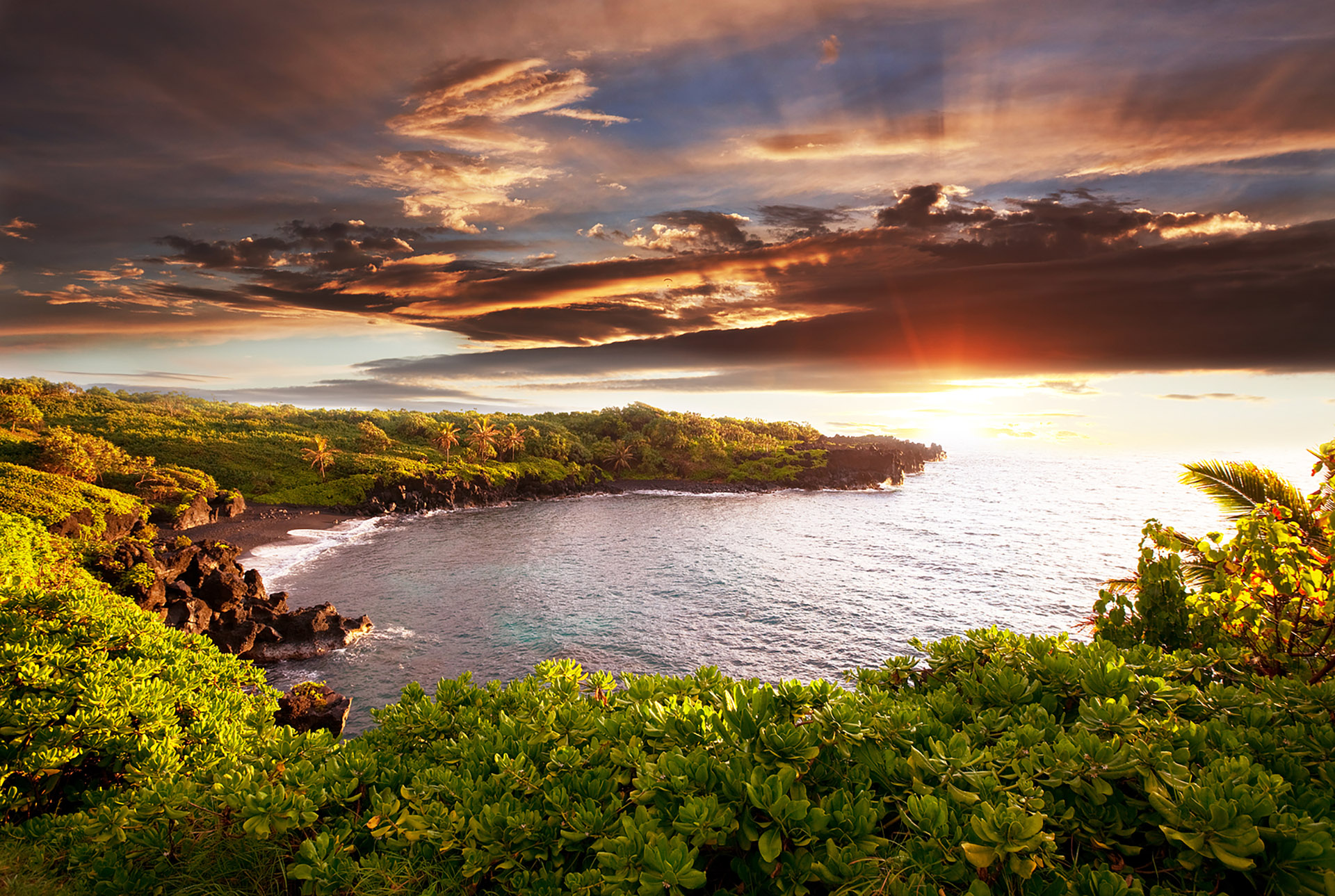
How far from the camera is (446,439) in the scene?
320ft

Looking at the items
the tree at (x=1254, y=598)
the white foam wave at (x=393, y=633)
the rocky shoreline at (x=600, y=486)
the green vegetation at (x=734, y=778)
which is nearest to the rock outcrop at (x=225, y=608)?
the white foam wave at (x=393, y=633)

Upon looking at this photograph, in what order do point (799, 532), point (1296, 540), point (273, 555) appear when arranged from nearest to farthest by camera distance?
1. point (1296, 540)
2. point (273, 555)
3. point (799, 532)

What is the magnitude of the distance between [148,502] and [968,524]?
8906cm

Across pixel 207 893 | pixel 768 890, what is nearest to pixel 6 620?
pixel 207 893

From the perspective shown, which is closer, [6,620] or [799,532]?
[6,620]

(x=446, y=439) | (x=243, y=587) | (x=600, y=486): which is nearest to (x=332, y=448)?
(x=446, y=439)

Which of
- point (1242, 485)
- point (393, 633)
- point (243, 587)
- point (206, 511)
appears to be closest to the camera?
point (1242, 485)

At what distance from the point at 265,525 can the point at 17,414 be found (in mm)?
29531

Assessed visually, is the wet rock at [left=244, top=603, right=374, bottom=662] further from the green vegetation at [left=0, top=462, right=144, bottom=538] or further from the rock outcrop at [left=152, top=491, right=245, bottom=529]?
the rock outcrop at [left=152, top=491, right=245, bottom=529]

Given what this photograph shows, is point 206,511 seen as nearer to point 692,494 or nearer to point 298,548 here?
point 298,548

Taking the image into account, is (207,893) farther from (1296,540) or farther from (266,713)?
(1296,540)

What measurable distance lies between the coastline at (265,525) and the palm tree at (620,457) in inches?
2104

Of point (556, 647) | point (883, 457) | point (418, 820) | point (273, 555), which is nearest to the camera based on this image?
point (418, 820)

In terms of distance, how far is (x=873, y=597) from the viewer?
136 feet
